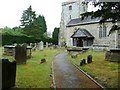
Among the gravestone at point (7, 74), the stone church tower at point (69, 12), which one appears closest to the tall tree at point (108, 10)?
the gravestone at point (7, 74)

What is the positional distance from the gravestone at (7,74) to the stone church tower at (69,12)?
2172 inches

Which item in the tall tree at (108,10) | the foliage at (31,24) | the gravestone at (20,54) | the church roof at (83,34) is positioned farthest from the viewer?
the foliage at (31,24)

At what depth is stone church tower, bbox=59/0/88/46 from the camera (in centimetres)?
6669

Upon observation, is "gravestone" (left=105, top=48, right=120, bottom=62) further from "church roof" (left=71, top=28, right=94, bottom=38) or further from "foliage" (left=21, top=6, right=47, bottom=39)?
"foliage" (left=21, top=6, right=47, bottom=39)

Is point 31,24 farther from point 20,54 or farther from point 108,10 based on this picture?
point 108,10

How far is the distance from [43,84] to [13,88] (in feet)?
5.48

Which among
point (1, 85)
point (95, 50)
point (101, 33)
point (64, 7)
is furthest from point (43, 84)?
point (64, 7)

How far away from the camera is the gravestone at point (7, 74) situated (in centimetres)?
966

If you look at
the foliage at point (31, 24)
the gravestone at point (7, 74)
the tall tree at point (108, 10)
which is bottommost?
the gravestone at point (7, 74)

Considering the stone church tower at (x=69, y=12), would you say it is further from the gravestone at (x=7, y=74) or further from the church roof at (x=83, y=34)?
the gravestone at (x=7, y=74)

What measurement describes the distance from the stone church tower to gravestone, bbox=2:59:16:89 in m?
55.2

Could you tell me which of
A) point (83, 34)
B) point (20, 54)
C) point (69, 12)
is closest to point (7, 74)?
point (20, 54)

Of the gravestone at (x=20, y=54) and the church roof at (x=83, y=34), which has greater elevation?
the church roof at (x=83, y=34)

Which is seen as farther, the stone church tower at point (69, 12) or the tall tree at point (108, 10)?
the stone church tower at point (69, 12)
